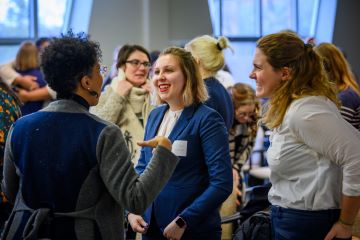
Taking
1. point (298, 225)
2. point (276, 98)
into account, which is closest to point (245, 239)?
point (298, 225)

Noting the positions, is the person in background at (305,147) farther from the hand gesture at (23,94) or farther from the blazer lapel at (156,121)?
the hand gesture at (23,94)

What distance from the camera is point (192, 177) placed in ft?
7.40

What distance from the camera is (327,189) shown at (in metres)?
1.80

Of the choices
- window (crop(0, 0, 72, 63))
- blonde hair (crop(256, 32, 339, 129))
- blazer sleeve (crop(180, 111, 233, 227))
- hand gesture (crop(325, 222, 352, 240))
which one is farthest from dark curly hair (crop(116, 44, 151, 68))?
window (crop(0, 0, 72, 63))

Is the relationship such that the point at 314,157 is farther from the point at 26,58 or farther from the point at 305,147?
the point at 26,58

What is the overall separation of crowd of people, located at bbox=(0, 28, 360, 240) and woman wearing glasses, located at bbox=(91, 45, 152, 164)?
82 centimetres

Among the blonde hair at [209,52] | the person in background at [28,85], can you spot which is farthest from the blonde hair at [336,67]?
the person in background at [28,85]

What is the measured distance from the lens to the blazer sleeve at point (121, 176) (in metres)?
1.62

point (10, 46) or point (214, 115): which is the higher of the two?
point (214, 115)

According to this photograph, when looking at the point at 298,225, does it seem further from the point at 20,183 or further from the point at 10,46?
the point at 10,46

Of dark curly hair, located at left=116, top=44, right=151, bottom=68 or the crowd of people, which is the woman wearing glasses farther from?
the crowd of people

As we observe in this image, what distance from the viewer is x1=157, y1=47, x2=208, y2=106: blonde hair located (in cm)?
237

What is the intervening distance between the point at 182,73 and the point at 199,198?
1.85ft

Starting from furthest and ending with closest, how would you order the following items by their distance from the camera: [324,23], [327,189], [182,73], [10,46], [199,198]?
[324,23], [10,46], [182,73], [199,198], [327,189]
